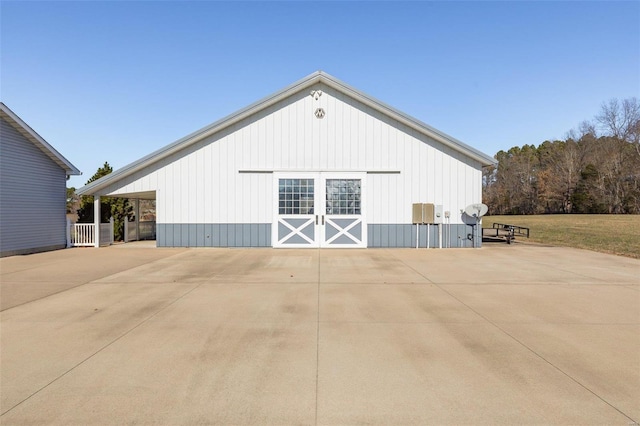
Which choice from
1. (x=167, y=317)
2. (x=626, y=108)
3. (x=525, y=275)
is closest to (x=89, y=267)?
(x=167, y=317)

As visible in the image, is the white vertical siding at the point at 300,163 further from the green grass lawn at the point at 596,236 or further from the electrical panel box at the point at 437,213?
the green grass lawn at the point at 596,236

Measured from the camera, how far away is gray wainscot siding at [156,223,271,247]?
13.7 meters

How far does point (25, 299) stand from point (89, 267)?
3.56 meters

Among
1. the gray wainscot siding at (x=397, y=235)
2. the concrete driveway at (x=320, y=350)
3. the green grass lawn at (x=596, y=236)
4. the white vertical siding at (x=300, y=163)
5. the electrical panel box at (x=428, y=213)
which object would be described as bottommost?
the concrete driveway at (x=320, y=350)

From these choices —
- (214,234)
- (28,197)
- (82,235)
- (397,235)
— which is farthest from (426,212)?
(28,197)

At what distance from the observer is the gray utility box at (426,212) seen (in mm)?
13602

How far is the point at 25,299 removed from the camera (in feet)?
19.8

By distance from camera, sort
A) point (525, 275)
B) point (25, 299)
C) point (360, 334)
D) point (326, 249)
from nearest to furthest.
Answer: point (360, 334) < point (25, 299) < point (525, 275) < point (326, 249)

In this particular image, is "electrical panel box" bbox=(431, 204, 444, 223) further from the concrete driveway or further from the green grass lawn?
the green grass lawn

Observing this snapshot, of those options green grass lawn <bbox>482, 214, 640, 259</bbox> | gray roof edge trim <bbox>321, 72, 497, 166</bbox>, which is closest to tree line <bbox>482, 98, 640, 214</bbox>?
green grass lawn <bbox>482, 214, 640, 259</bbox>

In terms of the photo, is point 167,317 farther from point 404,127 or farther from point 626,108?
point 626,108

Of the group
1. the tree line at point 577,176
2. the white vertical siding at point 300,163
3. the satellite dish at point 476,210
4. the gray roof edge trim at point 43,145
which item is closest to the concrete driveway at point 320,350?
the satellite dish at point 476,210

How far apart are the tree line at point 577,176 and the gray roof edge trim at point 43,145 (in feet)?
131

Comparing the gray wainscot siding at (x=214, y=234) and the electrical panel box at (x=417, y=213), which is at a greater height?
the electrical panel box at (x=417, y=213)
